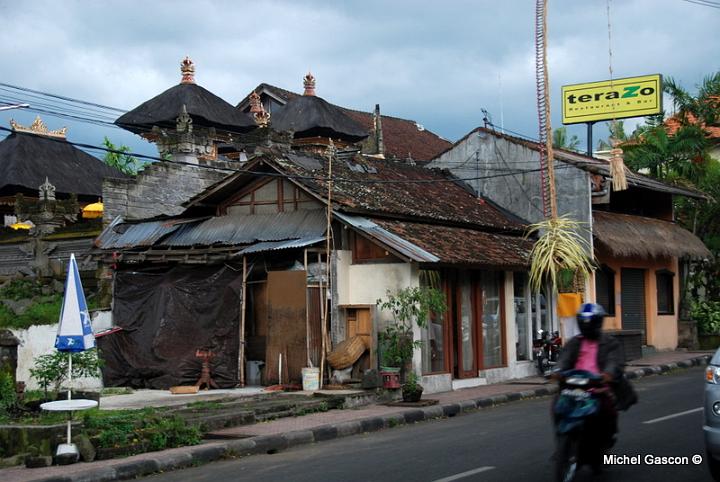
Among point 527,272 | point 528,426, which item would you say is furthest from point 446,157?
point 528,426

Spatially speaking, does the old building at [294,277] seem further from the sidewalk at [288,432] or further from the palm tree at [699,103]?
the palm tree at [699,103]

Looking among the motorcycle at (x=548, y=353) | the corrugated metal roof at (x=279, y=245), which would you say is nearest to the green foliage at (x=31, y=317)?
the corrugated metal roof at (x=279, y=245)

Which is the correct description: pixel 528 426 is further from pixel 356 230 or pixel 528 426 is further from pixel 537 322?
pixel 537 322

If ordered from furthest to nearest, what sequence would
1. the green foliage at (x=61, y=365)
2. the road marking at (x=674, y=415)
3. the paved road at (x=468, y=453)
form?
the green foliage at (x=61, y=365) → the road marking at (x=674, y=415) → the paved road at (x=468, y=453)

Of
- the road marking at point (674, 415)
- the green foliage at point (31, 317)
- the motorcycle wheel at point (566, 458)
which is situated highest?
the green foliage at point (31, 317)

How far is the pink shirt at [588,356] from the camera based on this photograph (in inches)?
333

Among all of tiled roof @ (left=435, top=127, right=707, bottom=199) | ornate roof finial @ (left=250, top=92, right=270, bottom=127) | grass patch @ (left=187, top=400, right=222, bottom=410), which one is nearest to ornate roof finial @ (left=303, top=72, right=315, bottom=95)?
ornate roof finial @ (left=250, top=92, right=270, bottom=127)

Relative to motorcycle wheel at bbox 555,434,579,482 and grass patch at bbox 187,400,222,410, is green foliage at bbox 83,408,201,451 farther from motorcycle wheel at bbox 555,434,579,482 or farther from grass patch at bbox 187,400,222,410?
motorcycle wheel at bbox 555,434,579,482

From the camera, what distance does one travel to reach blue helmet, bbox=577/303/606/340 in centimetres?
848

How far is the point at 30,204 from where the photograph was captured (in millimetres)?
26438

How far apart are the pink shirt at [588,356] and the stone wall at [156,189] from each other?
16323mm

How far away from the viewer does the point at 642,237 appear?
26.8 meters

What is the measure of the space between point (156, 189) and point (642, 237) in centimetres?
1398

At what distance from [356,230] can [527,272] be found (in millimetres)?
6125
